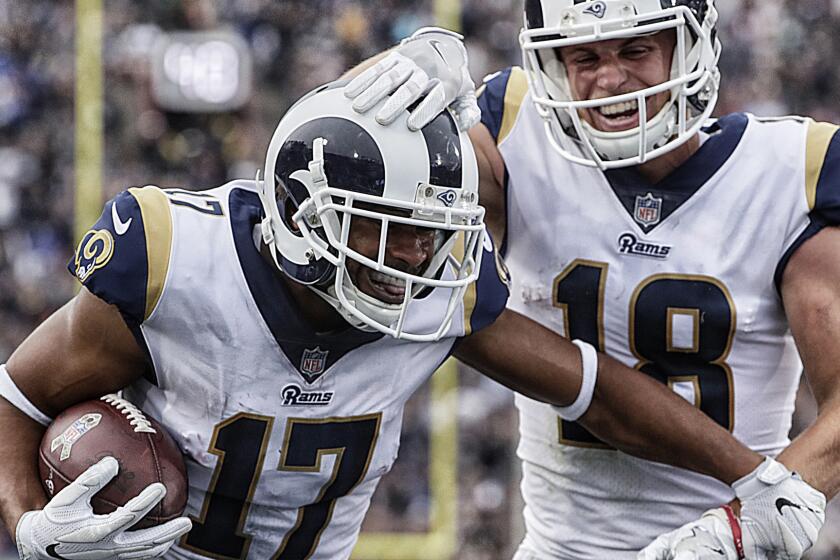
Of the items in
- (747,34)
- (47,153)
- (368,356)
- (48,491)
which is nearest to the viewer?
(48,491)

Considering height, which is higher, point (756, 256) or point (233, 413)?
point (756, 256)

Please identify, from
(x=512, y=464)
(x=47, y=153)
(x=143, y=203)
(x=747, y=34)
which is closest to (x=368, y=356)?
(x=143, y=203)

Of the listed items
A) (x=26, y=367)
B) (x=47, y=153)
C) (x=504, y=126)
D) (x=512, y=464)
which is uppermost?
(x=504, y=126)

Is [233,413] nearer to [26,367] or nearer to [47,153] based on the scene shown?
[26,367]

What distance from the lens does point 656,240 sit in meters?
2.49

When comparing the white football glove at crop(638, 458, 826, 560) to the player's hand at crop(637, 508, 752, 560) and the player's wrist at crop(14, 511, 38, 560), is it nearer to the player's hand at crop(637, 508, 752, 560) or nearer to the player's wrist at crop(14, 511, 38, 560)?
the player's hand at crop(637, 508, 752, 560)

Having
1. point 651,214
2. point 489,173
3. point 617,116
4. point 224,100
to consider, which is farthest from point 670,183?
point 224,100

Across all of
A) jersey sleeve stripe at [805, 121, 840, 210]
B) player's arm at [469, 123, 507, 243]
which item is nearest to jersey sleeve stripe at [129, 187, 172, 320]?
player's arm at [469, 123, 507, 243]

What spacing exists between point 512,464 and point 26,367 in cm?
449

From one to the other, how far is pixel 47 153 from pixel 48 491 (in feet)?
17.1

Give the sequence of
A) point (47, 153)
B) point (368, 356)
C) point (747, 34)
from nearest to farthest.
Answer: point (368, 356), point (47, 153), point (747, 34)

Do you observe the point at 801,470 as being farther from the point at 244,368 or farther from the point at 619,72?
the point at 244,368

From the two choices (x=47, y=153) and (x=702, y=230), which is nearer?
(x=702, y=230)

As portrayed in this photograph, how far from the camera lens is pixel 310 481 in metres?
2.22
